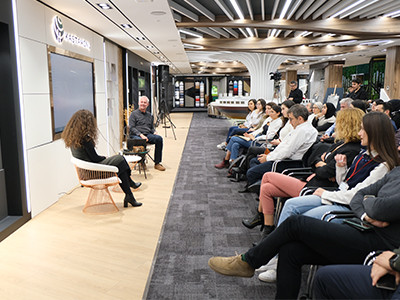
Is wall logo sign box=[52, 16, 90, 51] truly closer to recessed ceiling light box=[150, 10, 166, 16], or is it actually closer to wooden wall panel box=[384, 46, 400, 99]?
recessed ceiling light box=[150, 10, 166, 16]

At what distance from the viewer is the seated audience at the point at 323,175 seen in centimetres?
308

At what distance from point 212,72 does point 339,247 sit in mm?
27274

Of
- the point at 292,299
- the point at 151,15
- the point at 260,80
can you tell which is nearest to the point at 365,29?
the point at 151,15

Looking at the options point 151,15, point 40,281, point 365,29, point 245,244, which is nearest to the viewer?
point 40,281

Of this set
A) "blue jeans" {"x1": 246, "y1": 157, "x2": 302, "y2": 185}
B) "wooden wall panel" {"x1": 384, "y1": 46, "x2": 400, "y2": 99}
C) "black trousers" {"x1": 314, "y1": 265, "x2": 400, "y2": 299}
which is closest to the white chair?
"blue jeans" {"x1": 246, "y1": 157, "x2": 302, "y2": 185}

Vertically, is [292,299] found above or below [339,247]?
below

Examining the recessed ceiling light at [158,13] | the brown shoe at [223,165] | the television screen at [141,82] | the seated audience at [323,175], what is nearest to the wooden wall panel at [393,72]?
the television screen at [141,82]

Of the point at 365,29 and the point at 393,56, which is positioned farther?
the point at 393,56

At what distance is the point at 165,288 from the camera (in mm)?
2709

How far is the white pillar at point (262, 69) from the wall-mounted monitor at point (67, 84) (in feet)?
34.0

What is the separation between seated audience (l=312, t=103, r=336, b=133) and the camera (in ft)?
21.5

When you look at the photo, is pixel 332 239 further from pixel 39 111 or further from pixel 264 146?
pixel 39 111

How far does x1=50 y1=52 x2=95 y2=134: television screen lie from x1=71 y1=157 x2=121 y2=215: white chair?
44.5 inches

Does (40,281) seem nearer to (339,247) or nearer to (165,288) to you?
(165,288)
